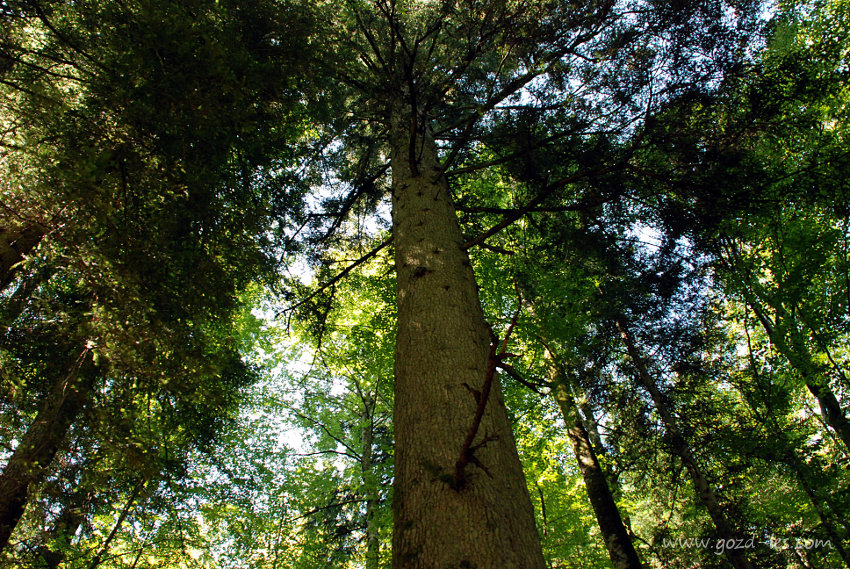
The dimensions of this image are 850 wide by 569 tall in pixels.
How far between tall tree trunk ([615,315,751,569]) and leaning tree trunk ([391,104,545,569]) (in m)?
6.75

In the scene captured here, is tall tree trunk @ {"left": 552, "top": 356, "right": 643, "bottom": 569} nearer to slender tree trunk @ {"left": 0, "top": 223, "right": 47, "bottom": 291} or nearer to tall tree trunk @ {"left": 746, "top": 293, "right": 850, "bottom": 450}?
tall tree trunk @ {"left": 746, "top": 293, "right": 850, "bottom": 450}

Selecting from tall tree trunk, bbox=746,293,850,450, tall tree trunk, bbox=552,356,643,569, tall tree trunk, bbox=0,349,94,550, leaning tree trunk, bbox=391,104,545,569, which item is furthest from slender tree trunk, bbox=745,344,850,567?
tall tree trunk, bbox=0,349,94,550

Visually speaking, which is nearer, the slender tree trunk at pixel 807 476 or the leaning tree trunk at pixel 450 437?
the leaning tree trunk at pixel 450 437

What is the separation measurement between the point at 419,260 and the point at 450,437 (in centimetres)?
161

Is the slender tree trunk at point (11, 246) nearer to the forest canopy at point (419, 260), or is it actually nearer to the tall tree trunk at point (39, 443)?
the forest canopy at point (419, 260)

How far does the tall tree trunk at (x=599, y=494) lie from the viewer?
229 inches

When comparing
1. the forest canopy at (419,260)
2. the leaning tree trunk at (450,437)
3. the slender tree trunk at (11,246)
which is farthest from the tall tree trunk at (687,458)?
the slender tree trunk at (11,246)

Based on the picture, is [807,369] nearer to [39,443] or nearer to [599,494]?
[599,494]

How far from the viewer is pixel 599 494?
638 centimetres

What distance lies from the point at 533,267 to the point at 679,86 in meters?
3.75

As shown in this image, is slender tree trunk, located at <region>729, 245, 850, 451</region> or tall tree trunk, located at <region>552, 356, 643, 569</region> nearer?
tall tree trunk, located at <region>552, 356, 643, 569</region>

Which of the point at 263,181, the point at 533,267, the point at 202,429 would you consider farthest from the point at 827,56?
the point at 202,429

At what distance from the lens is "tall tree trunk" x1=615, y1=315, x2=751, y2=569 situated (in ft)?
22.6

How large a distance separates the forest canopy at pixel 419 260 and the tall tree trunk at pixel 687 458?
8cm
